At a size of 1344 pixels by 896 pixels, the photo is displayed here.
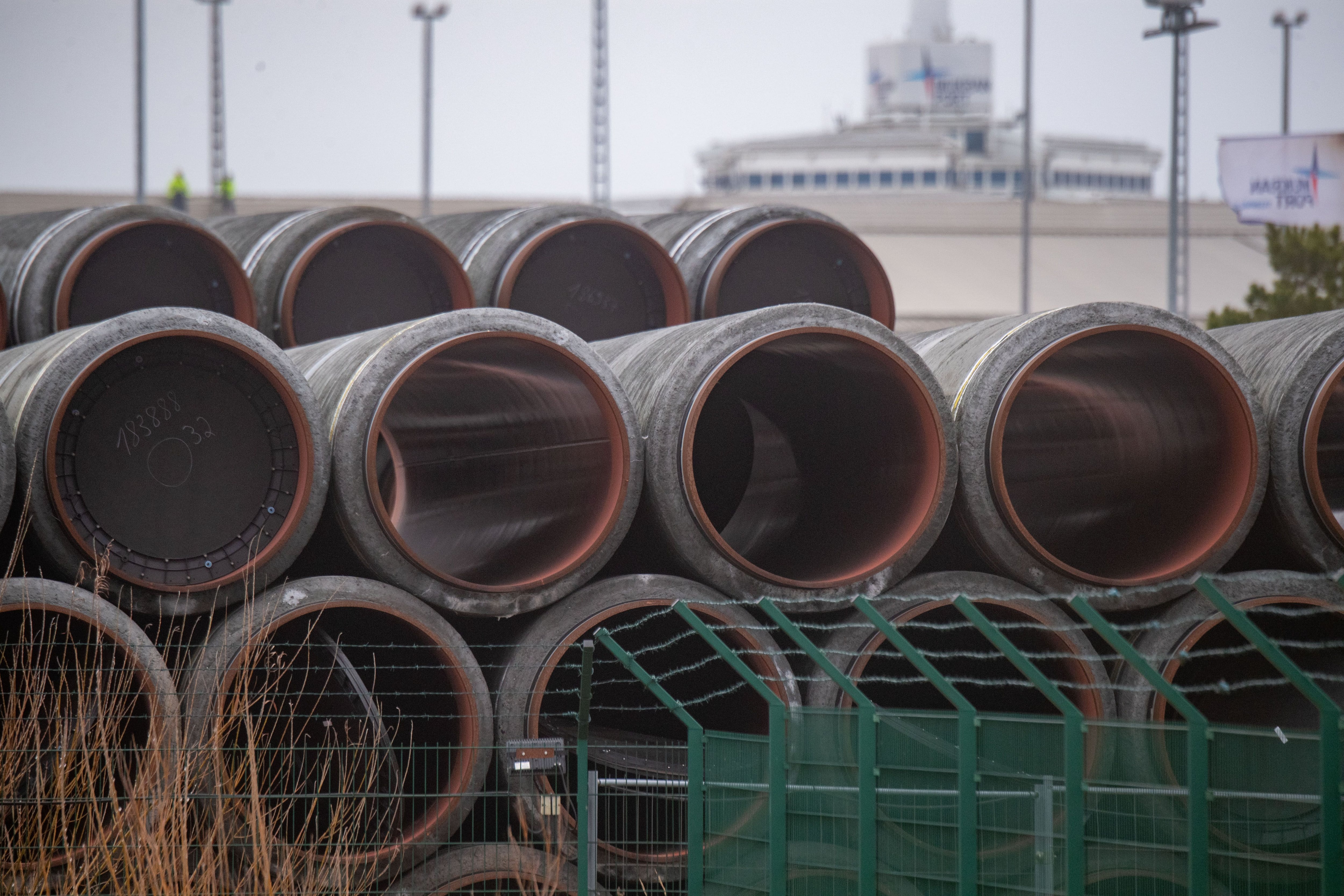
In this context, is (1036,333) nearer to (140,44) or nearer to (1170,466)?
(1170,466)

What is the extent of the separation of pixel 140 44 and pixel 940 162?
1608 inches

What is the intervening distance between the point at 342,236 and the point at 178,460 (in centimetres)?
466

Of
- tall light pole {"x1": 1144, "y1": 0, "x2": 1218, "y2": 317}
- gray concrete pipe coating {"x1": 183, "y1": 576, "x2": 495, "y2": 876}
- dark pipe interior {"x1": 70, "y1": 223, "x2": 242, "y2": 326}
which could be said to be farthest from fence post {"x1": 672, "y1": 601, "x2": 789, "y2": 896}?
tall light pole {"x1": 1144, "y1": 0, "x2": 1218, "y2": 317}

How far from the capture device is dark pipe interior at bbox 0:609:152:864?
5766 mm

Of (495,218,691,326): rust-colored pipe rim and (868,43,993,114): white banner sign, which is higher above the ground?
(868,43,993,114): white banner sign

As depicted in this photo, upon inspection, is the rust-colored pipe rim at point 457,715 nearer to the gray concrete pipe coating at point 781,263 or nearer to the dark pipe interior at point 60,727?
the dark pipe interior at point 60,727

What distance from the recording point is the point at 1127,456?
384 inches

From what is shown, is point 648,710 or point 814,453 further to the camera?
point 814,453

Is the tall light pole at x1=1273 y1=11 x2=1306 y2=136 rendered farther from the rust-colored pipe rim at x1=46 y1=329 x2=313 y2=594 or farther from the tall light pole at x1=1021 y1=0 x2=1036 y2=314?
the rust-colored pipe rim at x1=46 y1=329 x2=313 y2=594

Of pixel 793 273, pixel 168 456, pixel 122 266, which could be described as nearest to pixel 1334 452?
pixel 793 273

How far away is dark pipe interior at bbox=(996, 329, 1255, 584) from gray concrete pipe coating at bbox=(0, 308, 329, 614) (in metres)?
3.98

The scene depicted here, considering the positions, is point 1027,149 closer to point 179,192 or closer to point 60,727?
point 179,192

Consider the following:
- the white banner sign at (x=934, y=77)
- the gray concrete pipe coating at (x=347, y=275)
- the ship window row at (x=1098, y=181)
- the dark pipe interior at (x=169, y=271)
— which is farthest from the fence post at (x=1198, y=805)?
the white banner sign at (x=934, y=77)

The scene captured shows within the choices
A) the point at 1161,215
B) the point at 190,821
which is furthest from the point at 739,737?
the point at 1161,215
